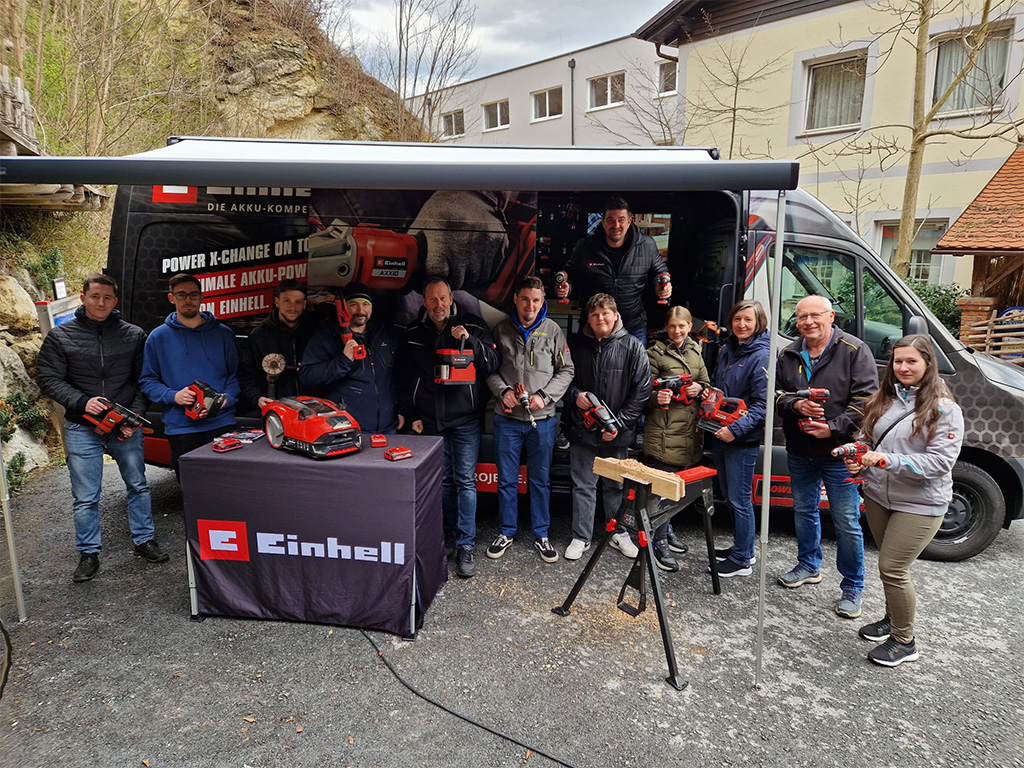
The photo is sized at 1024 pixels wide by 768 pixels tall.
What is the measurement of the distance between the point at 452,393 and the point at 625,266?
1.55m

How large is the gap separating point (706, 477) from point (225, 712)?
251 cm

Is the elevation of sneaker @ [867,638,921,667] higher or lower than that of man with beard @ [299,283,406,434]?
lower

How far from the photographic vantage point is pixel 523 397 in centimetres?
390

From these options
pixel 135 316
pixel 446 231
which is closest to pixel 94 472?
pixel 135 316

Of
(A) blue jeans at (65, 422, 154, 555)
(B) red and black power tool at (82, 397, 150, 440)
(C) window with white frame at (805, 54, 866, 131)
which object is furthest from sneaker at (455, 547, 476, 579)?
(C) window with white frame at (805, 54, 866, 131)

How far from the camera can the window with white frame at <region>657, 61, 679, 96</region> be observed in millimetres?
17031

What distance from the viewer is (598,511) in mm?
4891

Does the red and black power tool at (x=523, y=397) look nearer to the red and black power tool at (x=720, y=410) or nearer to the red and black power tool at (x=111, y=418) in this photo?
the red and black power tool at (x=720, y=410)

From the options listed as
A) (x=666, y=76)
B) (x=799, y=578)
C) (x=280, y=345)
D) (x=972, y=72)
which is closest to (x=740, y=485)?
(x=799, y=578)

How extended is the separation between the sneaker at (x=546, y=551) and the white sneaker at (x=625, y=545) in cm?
41

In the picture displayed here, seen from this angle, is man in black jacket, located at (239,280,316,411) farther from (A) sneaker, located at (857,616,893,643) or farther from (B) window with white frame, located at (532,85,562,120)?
(B) window with white frame, located at (532,85,562,120)

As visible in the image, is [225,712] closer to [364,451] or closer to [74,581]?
[364,451]

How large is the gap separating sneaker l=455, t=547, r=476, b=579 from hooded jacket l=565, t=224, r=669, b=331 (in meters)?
1.93

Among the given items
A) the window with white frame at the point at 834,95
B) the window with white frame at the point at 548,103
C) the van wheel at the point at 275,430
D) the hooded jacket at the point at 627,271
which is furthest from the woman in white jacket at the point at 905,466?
the window with white frame at the point at 548,103
